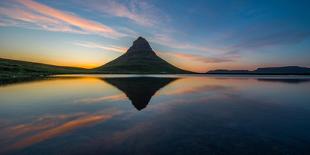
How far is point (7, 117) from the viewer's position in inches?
546

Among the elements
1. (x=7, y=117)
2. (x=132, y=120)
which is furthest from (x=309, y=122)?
(x=7, y=117)

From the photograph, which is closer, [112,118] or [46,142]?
[46,142]

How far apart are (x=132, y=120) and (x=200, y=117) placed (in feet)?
17.5

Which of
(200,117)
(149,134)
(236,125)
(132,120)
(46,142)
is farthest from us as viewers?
(200,117)

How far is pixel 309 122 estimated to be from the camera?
13250 millimetres

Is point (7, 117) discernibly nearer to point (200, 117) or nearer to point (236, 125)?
point (200, 117)

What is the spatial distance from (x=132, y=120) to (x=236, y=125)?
23.3 feet

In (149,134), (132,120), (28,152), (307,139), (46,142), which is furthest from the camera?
(132,120)

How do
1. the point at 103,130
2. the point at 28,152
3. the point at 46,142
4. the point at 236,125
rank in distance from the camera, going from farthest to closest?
the point at 236,125 → the point at 103,130 → the point at 46,142 → the point at 28,152

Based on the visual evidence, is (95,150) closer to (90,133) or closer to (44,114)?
(90,133)

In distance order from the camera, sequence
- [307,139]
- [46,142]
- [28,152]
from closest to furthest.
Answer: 1. [28,152]
2. [46,142]
3. [307,139]

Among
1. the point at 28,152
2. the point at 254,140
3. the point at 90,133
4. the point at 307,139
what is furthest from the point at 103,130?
the point at 307,139

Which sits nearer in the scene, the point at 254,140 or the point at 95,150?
the point at 95,150

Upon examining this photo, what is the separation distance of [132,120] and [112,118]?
1672mm
